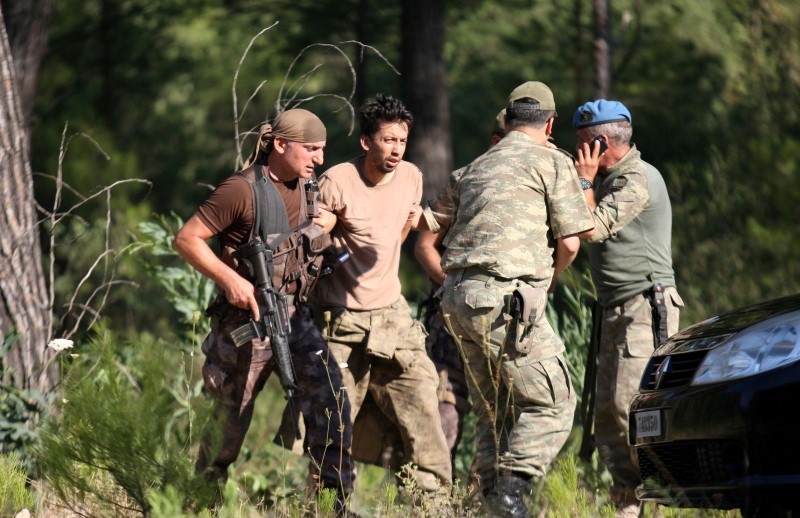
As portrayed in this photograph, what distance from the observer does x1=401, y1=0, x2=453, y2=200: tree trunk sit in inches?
532

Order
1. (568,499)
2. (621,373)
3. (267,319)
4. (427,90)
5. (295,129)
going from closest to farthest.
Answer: (568,499) → (267,319) → (295,129) → (621,373) → (427,90)

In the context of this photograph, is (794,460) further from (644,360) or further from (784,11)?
(784,11)

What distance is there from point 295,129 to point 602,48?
8927mm

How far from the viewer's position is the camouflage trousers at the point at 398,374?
5.46 metres

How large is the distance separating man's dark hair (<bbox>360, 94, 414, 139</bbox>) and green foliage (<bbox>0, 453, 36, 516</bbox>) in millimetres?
2137

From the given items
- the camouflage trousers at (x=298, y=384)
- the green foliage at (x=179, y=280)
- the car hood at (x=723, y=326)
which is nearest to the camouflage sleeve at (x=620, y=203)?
the car hood at (x=723, y=326)

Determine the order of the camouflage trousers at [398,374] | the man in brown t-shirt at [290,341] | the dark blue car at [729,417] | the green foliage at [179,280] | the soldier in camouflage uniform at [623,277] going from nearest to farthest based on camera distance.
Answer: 1. the dark blue car at [729,417]
2. the man in brown t-shirt at [290,341]
3. the soldier in camouflage uniform at [623,277]
4. the camouflage trousers at [398,374]
5. the green foliage at [179,280]

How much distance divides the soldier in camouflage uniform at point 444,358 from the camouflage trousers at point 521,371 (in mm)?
1236

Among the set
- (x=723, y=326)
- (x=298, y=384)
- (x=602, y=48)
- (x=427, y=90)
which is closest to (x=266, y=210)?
(x=298, y=384)

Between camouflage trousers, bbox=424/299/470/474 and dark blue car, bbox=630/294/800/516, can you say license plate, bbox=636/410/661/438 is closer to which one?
dark blue car, bbox=630/294/800/516

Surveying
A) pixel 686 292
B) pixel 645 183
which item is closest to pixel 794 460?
pixel 645 183

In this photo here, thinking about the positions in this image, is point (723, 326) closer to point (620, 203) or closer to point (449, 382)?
point (620, 203)

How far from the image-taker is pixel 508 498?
457cm

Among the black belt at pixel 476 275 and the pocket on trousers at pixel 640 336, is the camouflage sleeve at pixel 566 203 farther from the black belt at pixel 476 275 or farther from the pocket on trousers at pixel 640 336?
the pocket on trousers at pixel 640 336
